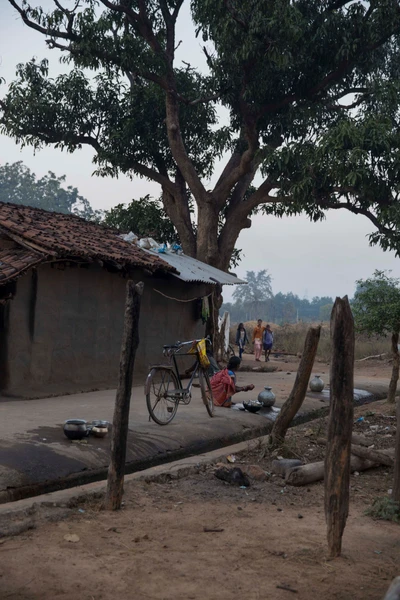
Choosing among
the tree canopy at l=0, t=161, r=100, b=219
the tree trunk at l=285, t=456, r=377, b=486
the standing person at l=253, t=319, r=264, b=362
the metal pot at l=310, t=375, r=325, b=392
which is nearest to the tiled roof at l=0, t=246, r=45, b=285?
the tree trunk at l=285, t=456, r=377, b=486

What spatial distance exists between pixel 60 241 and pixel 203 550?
8.19 meters

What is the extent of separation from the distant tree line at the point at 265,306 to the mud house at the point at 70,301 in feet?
175

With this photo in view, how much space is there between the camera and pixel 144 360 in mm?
15258

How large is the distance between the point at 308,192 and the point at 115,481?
13496 mm

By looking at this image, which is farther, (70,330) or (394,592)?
(70,330)

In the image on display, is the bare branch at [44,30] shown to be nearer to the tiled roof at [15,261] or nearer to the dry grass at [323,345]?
the tiled roof at [15,261]

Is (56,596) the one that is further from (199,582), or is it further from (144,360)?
(144,360)

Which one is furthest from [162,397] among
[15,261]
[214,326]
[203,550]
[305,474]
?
[214,326]

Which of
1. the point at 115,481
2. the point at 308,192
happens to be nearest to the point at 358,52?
the point at 308,192

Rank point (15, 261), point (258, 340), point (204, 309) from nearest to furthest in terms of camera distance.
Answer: point (15, 261)
point (204, 309)
point (258, 340)

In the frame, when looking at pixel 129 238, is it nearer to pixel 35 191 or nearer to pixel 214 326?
pixel 214 326

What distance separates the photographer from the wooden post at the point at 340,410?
17.8 feet

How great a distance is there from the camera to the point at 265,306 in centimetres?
7800

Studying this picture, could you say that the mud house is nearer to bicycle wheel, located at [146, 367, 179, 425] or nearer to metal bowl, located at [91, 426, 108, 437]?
bicycle wheel, located at [146, 367, 179, 425]
